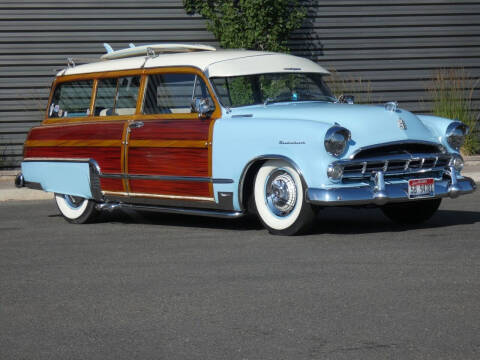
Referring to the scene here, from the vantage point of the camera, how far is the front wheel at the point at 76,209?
1051cm

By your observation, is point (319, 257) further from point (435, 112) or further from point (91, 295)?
point (435, 112)

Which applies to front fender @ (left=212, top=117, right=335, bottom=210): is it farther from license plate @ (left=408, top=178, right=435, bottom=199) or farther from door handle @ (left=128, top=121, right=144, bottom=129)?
door handle @ (left=128, top=121, right=144, bottom=129)

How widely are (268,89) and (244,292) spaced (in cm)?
360

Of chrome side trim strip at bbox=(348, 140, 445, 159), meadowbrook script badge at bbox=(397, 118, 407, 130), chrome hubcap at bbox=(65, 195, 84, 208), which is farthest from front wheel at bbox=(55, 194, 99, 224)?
meadowbrook script badge at bbox=(397, 118, 407, 130)

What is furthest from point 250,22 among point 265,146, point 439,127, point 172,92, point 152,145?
point 265,146

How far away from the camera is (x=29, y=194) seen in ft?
45.4

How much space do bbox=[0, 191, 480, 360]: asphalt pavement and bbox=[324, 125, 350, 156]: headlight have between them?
0.73 m

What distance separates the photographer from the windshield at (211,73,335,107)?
9227 mm

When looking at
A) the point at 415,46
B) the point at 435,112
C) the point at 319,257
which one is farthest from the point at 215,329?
the point at 415,46

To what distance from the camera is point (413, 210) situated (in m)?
9.29

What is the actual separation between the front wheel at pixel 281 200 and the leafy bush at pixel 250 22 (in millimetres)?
8412

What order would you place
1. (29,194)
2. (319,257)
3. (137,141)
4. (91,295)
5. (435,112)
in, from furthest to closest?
(435,112), (29,194), (137,141), (319,257), (91,295)

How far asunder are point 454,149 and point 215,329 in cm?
440

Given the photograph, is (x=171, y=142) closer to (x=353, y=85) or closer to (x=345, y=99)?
(x=345, y=99)
